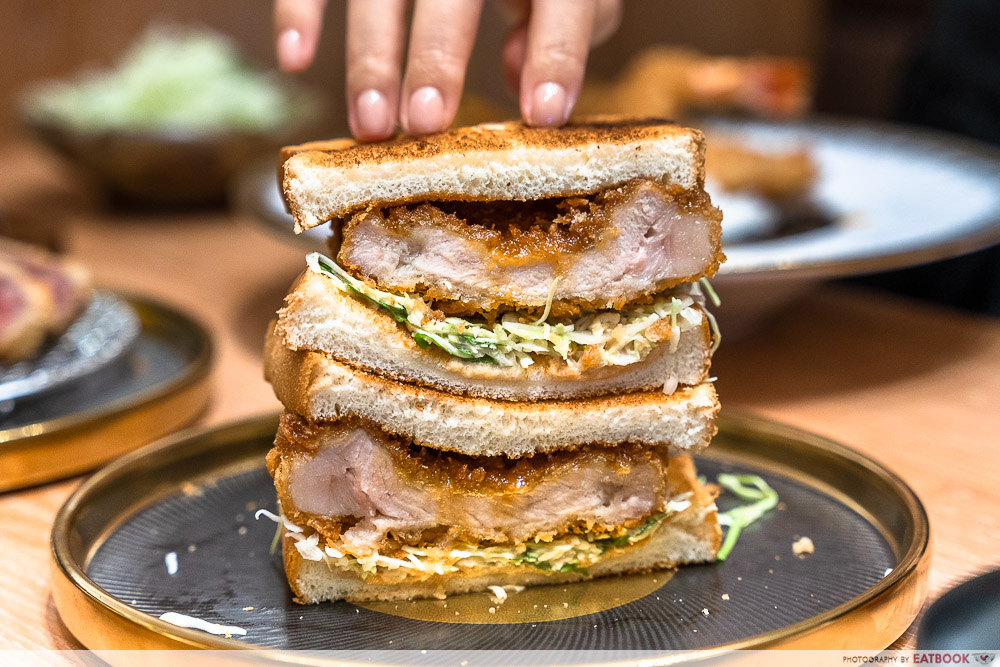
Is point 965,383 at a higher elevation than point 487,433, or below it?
below

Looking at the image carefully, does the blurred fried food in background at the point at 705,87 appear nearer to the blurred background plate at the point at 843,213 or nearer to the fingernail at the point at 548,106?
the blurred background plate at the point at 843,213

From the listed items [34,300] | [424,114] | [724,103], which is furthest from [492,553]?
[724,103]

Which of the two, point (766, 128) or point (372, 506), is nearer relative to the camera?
point (372, 506)

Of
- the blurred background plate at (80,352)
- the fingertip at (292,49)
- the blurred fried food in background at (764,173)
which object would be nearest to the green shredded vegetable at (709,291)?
the fingertip at (292,49)

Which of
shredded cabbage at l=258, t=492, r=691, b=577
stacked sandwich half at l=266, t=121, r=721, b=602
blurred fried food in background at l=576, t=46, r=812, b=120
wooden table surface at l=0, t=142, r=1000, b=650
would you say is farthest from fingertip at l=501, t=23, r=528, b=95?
blurred fried food in background at l=576, t=46, r=812, b=120

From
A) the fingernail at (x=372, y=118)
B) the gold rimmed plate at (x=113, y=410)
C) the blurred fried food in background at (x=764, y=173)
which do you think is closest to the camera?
the fingernail at (x=372, y=118)

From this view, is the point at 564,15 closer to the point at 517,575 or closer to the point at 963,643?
the point at 517,575

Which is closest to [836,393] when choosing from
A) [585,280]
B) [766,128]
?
[585,280]
